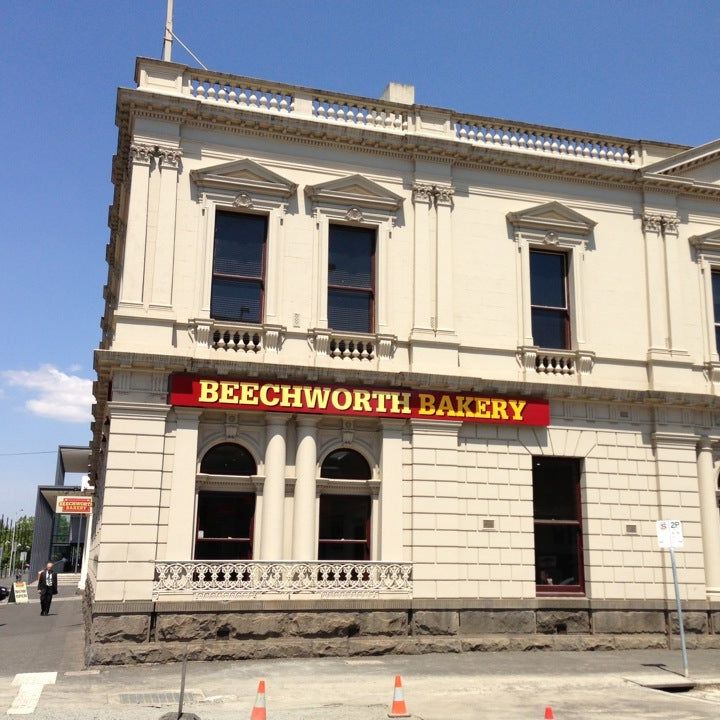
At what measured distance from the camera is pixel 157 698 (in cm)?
1259

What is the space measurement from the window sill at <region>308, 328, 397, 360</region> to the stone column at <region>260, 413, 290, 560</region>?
1822 millimetres

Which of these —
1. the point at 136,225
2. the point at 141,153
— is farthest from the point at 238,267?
the point at 141,153

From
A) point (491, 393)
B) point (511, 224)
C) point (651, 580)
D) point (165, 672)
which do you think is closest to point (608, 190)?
point (511, 224)

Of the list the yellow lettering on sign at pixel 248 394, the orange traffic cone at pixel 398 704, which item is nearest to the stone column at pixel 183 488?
the yellow lettering on sign at pixel 248 394

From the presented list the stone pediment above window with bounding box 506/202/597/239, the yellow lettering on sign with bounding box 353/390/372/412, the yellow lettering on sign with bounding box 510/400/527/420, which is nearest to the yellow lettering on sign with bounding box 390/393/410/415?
the yellow lettering on sign with bounding box 353/390/372/412

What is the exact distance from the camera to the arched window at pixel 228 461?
701 inches

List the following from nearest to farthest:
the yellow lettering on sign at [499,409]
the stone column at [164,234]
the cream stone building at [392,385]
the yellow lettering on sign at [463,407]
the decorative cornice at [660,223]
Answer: the cream stone building at [392,385] < the stone column at [164,234] < the yellow lettering on sign at [463,407] < the yellow lettering on sign at [499,409] < the decorative cornice at [660,223]

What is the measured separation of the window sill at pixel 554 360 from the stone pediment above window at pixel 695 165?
5.49m

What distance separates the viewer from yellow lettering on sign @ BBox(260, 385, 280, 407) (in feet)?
57.9

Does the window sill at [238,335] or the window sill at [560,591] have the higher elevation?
the window sill at [238,335]

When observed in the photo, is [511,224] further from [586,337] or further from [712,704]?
[712,704]

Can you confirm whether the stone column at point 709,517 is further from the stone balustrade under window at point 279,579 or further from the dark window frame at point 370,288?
the dark window frame at point 370,288

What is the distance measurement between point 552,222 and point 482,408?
5427mm

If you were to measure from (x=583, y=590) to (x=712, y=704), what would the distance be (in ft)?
21.4
